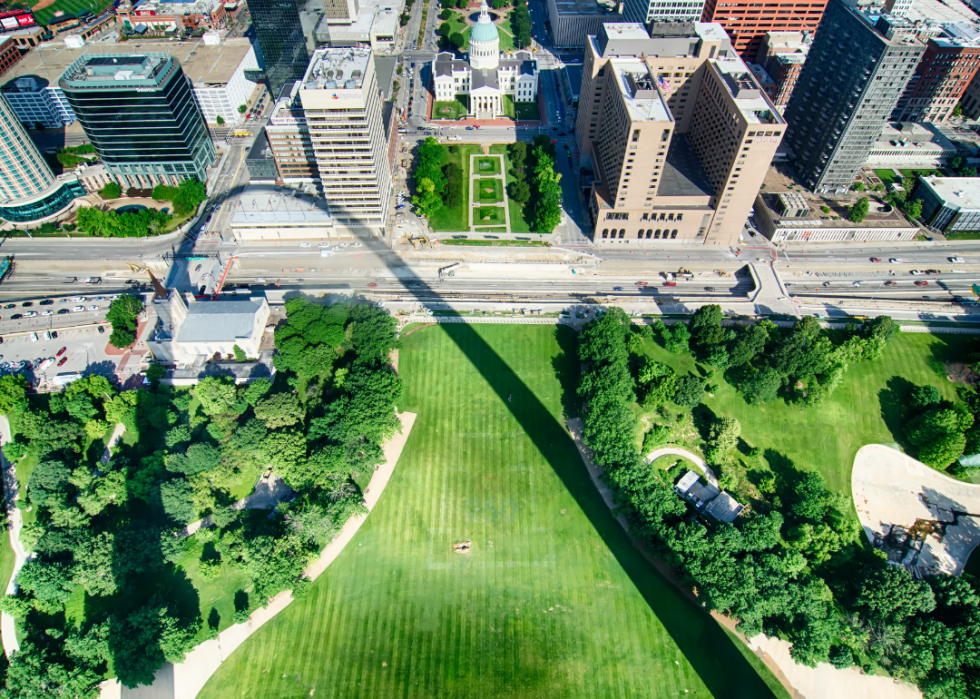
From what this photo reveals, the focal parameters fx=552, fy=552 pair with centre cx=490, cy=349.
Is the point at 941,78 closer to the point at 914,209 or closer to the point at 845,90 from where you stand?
the point at 914,209

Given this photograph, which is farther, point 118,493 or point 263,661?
point 118,493

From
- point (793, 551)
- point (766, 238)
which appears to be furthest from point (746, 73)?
point (793, 551)

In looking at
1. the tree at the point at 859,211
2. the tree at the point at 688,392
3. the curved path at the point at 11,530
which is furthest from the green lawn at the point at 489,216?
the curved path at the point at 11,530

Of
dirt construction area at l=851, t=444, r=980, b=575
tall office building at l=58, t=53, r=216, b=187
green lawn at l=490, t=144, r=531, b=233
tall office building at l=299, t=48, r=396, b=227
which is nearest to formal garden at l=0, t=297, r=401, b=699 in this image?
tall office building at l=299, t=48, r=396, b=227

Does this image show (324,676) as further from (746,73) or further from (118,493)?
(746,73)

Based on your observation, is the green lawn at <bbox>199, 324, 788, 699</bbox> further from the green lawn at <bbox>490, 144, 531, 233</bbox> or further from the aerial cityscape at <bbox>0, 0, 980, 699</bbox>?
the green lawn at <bbox>490, 144, 531, 233</bbox>

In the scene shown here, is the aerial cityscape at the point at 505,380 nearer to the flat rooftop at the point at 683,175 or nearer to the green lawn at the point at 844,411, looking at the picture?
the green lawn at the point at 844,411
